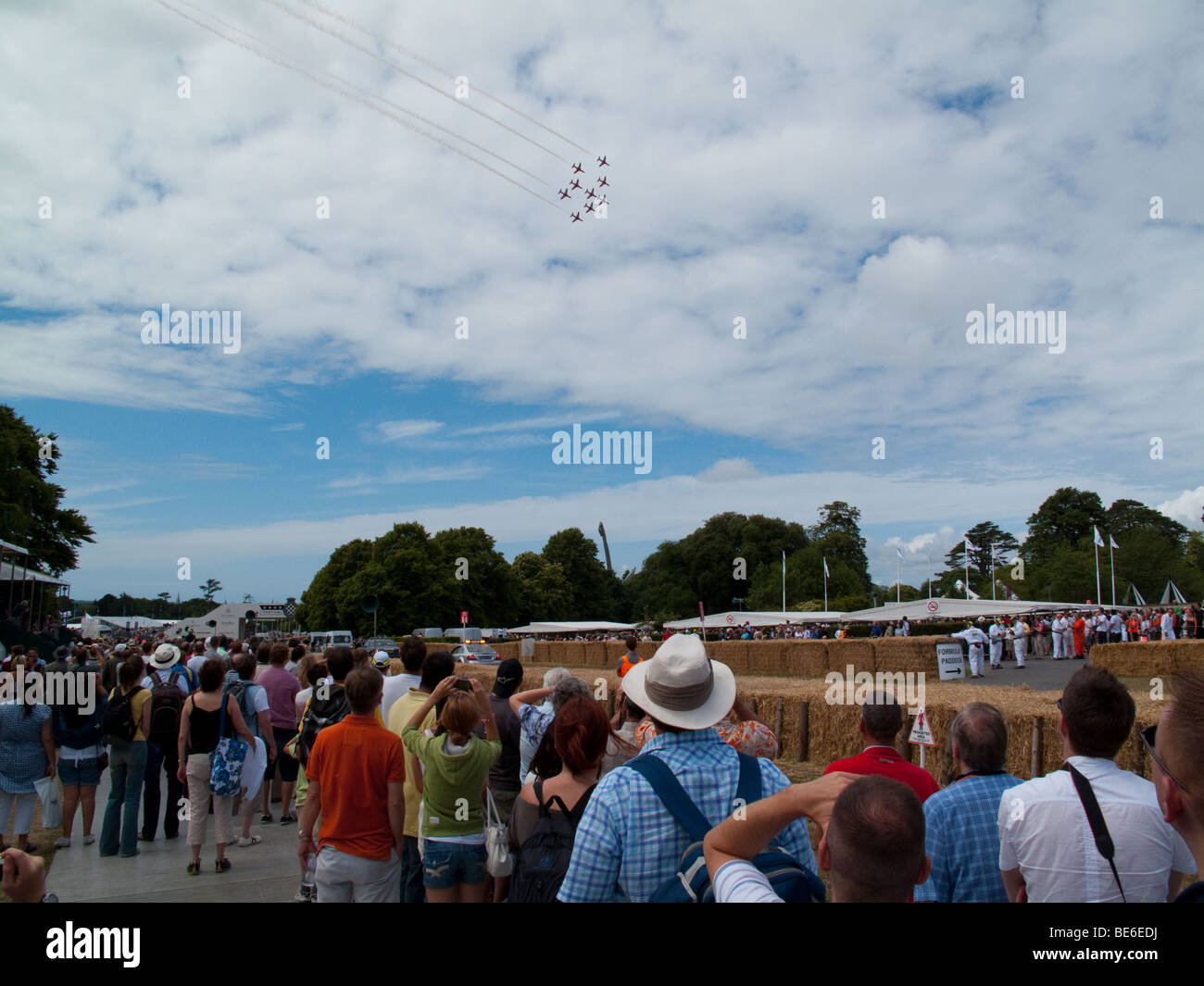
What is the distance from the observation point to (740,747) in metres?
4.79

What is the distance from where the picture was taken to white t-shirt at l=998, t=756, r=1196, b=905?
300 centimetres

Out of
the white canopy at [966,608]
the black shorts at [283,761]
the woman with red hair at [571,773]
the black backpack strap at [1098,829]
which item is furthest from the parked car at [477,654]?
the black backpack strap at [1098,829]

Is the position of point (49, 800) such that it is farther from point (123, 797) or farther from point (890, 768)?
point (890, 768)

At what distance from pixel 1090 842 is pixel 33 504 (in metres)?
64.8

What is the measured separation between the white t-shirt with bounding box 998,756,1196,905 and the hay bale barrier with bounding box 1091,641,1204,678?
2631 cm

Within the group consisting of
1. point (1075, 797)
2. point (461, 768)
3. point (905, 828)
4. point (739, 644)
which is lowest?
point (739, 644)

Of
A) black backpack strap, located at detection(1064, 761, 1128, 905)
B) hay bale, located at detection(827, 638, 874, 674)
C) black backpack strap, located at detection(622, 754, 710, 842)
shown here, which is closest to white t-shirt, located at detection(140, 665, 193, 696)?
black backpack strap, located at detection(622, 754, 710, 842)

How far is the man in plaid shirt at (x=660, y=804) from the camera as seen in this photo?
2.69m

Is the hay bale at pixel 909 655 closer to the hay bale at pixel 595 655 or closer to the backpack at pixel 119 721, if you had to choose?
the hay bale at pixel 595 655

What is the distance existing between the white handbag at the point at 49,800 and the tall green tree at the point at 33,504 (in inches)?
1337

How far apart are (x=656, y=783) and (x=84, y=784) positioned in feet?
29.9
